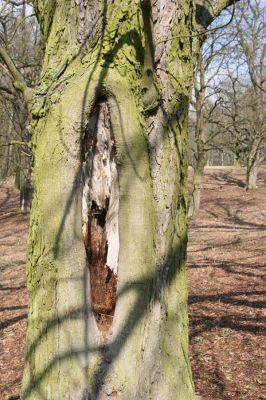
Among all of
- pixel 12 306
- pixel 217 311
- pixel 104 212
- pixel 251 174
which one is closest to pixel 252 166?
pixel 251 174

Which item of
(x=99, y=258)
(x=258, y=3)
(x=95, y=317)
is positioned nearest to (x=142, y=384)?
(x=95, y=317)

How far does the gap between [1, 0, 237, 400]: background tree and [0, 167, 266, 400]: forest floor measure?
6.84 feet

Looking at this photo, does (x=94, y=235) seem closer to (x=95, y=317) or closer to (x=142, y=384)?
(x=95, y=317)

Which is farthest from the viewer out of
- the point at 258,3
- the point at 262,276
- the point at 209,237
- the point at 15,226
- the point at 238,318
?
the point at 258,3

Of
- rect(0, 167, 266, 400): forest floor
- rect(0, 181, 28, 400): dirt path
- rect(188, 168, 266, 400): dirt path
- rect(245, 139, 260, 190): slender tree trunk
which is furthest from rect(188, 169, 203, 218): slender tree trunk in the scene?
rect(245, 139, 260, 190): slender tree trunk

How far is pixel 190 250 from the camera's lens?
11273 mm

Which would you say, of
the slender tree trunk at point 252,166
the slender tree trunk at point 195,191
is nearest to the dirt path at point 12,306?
the slender tree trunk at point 195,191

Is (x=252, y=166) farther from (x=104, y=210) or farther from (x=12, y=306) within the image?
(x=104, y=210)

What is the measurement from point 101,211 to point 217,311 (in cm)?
454

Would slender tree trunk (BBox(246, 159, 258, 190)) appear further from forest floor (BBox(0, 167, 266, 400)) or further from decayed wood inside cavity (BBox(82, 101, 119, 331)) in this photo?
decayed wood inside cavity (BBox(82, 101, 119, 331))

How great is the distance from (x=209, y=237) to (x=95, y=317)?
37.9 feet

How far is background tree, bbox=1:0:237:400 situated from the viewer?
2217mm

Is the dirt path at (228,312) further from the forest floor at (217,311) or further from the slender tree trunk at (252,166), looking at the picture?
the slender tree trunk at (252,166)

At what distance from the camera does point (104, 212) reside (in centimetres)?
237
